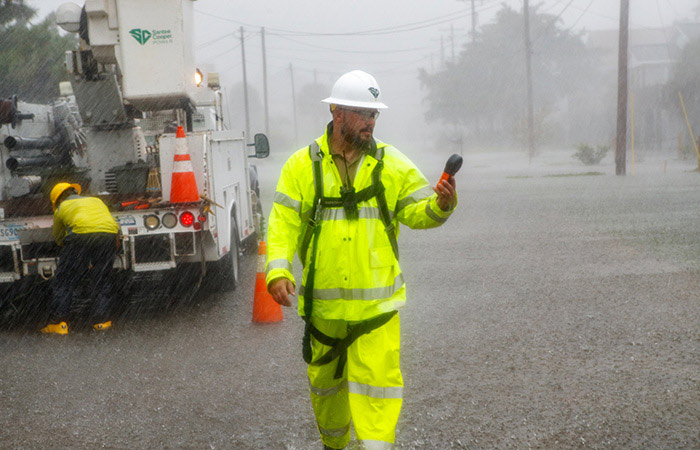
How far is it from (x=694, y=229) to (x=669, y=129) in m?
39.3

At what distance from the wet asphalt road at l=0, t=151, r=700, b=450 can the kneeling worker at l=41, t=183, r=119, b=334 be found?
10.9 inches

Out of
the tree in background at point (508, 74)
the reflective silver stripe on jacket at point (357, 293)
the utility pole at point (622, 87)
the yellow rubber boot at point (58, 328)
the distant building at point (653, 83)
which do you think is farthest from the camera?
the tree in background at point (508, 74)

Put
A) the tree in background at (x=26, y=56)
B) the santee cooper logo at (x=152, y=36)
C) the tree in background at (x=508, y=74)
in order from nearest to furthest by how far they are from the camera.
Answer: the santee cooper logo at (x=152, y=36), the tree in background at (x=26, y=56), the tree in background at (x=508, y=74)

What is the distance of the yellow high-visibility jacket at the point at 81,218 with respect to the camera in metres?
8.08

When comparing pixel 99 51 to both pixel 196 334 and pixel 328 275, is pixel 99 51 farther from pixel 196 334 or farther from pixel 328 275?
pixel 328 275

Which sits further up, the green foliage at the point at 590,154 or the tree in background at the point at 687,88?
the tree in background at the point at 687,88

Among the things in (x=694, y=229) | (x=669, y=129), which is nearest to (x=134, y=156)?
(x=694, y=229)

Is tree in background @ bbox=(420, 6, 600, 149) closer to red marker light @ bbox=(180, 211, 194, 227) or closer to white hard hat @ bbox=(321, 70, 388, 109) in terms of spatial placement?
red marker light @ bbox=(180, 211, 194, 227)

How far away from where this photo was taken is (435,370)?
6.13m

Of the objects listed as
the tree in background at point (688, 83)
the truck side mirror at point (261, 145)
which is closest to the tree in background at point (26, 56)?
the truck side mirror at point (261, 145)

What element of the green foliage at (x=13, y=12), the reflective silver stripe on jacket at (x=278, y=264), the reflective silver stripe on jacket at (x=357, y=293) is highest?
the green foliage at (x=13, y=12)

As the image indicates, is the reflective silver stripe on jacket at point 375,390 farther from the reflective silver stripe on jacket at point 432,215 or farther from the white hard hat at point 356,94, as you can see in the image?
the white hard hat at point 356,94

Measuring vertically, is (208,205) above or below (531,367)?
above

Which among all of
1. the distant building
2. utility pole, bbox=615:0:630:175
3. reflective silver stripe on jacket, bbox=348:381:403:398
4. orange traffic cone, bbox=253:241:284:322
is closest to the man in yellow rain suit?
reflective silver stripe on jacket, bbox=348:381:403:398
